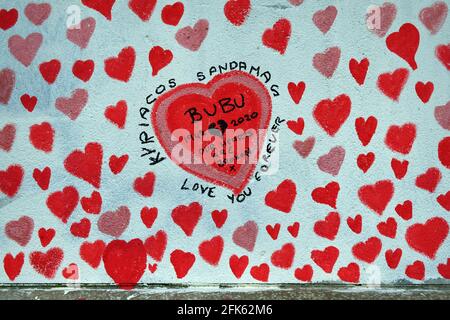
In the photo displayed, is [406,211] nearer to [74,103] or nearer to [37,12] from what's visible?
[74,103]

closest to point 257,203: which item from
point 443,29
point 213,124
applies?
point 213,124

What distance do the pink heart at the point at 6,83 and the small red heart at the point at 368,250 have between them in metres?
2.59

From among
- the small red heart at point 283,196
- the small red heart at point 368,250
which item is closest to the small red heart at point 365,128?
the small red heart at point 283,196

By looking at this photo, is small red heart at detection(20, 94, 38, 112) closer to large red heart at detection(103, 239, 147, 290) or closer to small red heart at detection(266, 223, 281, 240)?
large red heart at detection(103, 239, 147, 290)

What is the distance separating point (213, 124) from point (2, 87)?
1460 mm

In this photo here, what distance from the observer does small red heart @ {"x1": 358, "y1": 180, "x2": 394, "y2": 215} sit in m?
4.22

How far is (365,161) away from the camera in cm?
421

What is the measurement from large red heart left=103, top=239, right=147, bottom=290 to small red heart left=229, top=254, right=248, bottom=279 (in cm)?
60

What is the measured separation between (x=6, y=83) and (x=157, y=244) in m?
1.51

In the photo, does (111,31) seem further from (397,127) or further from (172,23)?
(397,127)

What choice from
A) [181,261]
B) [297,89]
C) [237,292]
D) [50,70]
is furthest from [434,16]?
[50,70]

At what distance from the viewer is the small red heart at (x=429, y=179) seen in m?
4.22

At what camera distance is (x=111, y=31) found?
4191mm

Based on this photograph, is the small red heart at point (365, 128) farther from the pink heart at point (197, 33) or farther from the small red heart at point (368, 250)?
the pink heart at point (197, 33)
